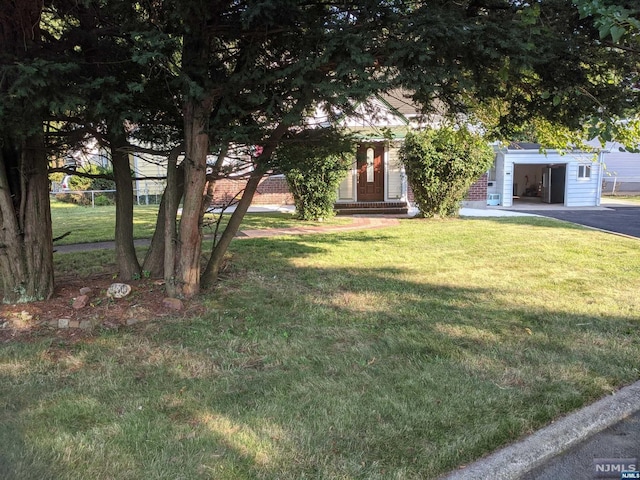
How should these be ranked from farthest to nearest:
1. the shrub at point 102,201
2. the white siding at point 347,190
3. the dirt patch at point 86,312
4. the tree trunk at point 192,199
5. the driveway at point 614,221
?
the shrub at point 102,201 → the white siding at point 347,190 → the driveway at point 614,221 → the tree trunk at point 192,199 → the dirt patch at point 86,312

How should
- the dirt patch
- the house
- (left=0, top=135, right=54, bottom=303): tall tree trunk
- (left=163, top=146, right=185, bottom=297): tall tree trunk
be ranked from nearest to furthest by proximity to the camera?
1. the dirt patch
2. (left=0, top=135, right=54, bottom=303): tall tree trunk
3. (left=163, top=146, right=185, bottom=297): tall tree trunk
4. the house

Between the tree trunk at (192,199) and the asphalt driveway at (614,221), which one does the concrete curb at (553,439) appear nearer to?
the tree trunk at (192,199)

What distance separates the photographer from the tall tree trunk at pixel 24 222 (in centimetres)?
493

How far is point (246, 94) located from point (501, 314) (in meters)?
3.52

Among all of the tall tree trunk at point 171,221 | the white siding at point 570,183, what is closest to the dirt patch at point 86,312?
the tall tree trunk at point 171,221

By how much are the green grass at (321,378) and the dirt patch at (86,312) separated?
0.75ft

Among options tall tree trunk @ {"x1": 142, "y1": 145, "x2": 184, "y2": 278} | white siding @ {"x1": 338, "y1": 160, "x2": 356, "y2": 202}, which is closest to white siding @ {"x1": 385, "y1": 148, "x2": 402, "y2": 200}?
white siding @ {"x1": 338, "y1": 160, "x2": 356, "y2": 202}

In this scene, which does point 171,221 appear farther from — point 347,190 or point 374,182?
point 374,182

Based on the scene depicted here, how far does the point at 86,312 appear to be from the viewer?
16.1 feet

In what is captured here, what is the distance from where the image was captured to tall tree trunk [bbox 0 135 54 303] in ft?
16.2

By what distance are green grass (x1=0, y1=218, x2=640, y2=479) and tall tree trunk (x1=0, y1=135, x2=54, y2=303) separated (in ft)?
3.25

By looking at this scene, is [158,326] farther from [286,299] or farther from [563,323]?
[563,323]

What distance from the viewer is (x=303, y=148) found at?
18.1ft

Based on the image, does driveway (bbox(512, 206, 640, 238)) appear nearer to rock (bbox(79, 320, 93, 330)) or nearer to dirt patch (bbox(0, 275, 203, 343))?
dirt patch (bbox(0, 275, 203, 343))
